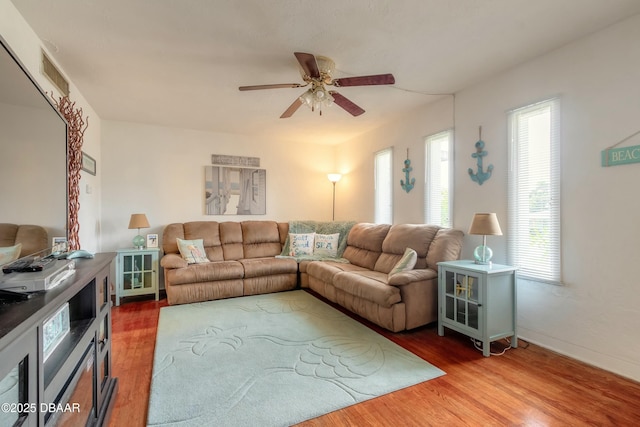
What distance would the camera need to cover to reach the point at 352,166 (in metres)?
5.30

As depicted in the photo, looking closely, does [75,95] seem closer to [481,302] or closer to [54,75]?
[54,75]

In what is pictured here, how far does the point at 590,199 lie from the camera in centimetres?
228

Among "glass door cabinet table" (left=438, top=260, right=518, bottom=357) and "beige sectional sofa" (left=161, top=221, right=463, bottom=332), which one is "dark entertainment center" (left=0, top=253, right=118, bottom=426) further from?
"glass door cabinet table" (left=438, top=260, right=518, bottom=357)

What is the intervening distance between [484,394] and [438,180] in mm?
2342

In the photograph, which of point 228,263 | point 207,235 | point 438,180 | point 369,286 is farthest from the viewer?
point 207,235

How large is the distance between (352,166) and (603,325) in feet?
12.5

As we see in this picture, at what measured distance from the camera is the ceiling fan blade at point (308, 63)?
2050 millimetres

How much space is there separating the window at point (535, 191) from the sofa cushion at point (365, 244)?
1.54 meters

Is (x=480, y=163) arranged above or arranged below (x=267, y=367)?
above

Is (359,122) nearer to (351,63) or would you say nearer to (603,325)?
(351,63)

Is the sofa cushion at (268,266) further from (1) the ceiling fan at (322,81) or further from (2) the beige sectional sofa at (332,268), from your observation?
(1) the ceiling fan at (322,81)

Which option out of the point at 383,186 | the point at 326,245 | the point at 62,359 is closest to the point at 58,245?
the point at 62,359

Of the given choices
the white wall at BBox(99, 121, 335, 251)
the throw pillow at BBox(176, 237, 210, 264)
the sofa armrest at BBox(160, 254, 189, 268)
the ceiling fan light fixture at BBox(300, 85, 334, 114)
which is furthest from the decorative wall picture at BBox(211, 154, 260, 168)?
the ceiling fan light fixture at BBox(300, 85, 334, 114)

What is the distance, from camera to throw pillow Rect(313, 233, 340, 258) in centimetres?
462
